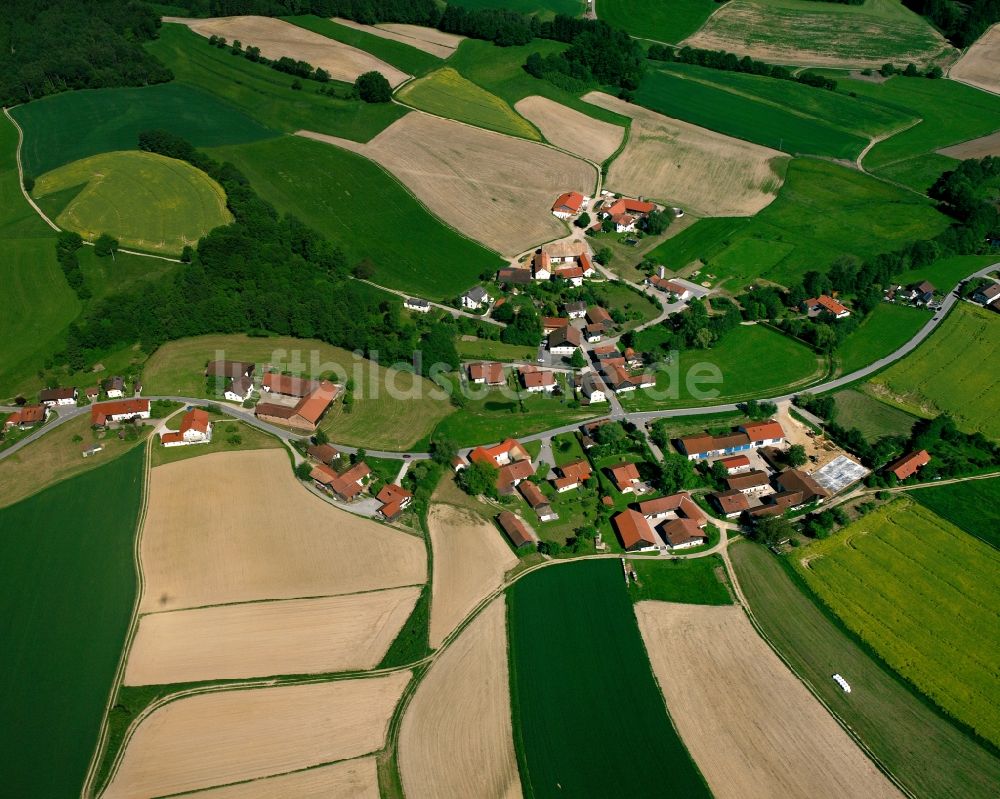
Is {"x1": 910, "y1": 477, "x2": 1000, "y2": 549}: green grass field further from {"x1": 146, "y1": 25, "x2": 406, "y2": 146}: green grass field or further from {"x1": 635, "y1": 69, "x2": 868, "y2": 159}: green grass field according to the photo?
{"x1": 146, "y1": 25, "x2": 406, "y2": 146}: green grass field

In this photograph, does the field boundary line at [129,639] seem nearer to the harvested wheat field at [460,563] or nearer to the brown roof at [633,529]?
the harvested wheat field at [460,563]

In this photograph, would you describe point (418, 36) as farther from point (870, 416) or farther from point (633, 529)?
point (633, 529)

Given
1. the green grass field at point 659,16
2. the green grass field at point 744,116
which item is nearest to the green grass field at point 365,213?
the green grass field at point 744,116

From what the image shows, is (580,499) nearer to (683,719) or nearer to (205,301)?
(683,719)

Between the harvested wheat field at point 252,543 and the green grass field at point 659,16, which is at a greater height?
the green grass field at point 659,16

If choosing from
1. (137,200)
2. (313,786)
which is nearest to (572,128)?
(137,200)

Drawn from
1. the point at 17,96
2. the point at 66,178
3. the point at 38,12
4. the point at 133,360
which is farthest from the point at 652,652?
the point at 38,12
